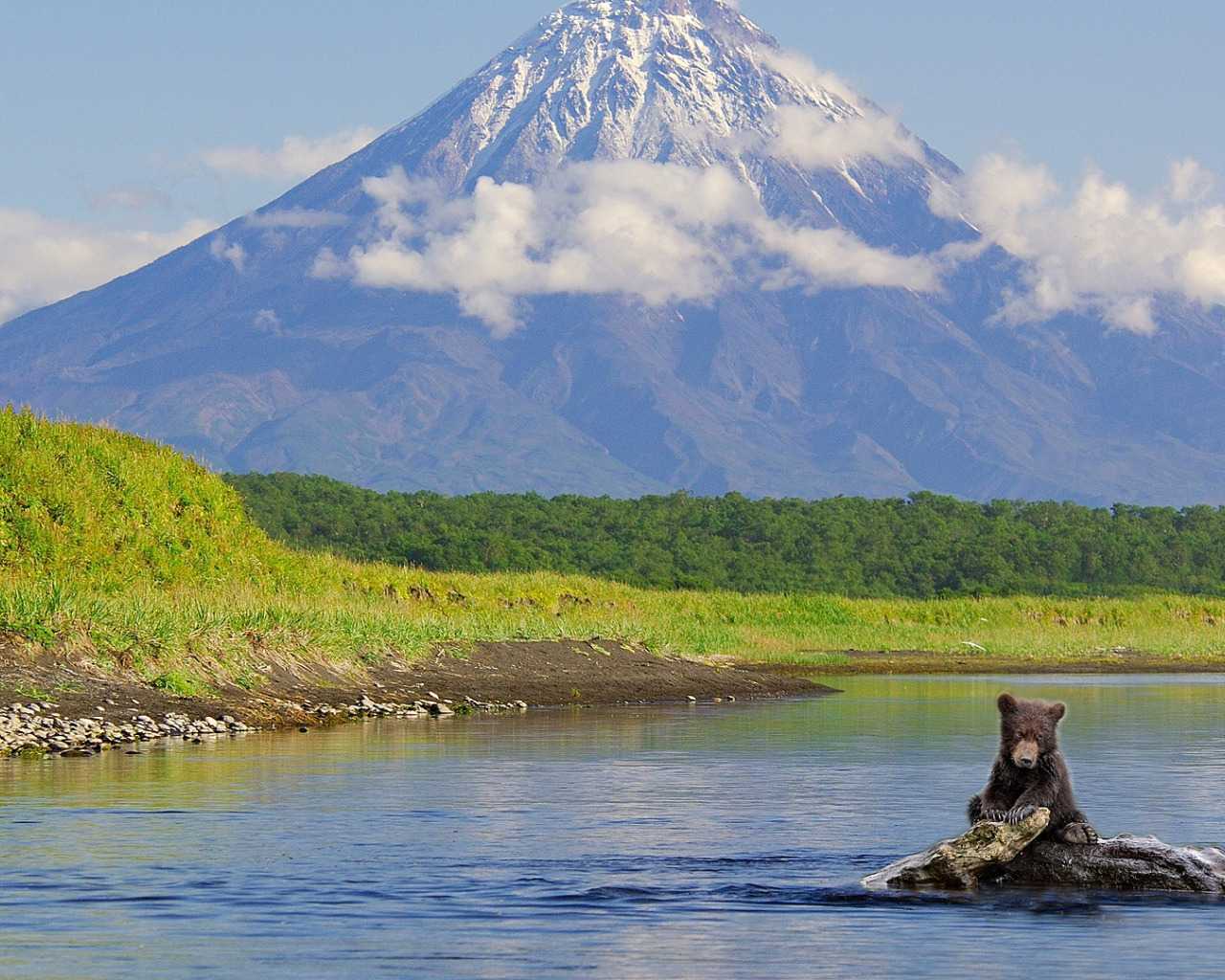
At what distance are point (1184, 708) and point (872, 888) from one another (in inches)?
1006

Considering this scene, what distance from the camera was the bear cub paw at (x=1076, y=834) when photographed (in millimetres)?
15578

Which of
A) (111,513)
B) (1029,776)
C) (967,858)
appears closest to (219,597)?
(111,513)

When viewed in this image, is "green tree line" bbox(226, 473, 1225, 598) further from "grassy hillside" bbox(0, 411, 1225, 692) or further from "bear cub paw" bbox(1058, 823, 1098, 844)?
"bear cub paw" bbox(1058, 823, 1098, 844)

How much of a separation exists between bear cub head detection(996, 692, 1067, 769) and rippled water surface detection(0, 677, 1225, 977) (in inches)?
53.8

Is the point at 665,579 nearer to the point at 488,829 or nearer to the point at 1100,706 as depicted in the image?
the point at 1100,706

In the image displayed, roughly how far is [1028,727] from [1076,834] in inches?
65.0

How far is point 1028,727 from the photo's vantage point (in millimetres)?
14500

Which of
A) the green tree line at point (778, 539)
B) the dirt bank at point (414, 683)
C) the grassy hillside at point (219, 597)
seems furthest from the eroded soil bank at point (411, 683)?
the green tree line at point (778, 539)

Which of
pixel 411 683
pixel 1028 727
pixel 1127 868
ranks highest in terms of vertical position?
pixel 411 683

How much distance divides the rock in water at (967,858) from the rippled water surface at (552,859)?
220mm

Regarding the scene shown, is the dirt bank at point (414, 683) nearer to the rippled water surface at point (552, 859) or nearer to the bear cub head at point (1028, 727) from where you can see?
the rippled water surface at point (552, 859)

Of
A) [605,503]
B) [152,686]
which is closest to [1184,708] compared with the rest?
[152,686]

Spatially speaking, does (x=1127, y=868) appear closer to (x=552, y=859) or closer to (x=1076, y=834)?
(x=1076, y=834)

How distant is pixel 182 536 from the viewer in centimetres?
4366
